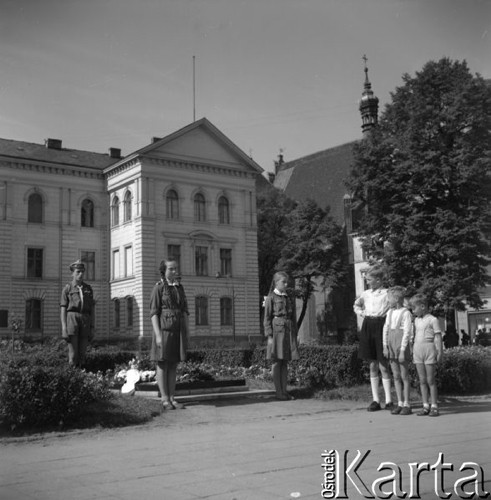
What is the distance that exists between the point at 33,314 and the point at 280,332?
42688 mm

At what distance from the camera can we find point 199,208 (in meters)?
54.7

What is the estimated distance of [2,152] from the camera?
48.9 meters

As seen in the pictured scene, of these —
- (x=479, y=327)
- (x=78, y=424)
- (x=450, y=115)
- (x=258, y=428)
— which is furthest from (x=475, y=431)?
(x=479, y=327)

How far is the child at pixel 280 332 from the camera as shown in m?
10.3

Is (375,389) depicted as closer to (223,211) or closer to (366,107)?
(366,107)

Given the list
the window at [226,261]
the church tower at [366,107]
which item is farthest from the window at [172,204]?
the church tower at [366,107]

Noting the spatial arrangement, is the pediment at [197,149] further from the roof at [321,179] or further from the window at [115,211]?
the roof at [321,179]

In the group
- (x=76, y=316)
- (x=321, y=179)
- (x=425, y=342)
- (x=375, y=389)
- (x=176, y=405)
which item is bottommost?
(x=176, y=405)

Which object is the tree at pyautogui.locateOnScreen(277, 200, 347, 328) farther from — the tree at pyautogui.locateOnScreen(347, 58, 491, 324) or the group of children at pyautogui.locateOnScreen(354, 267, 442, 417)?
the group of children at pyautogui.locateOnScreen(354, 267, 442, 417)

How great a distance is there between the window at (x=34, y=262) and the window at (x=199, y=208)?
40.9 feet

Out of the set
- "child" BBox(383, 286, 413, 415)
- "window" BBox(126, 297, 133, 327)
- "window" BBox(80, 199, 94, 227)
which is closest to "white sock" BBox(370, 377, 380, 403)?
"child" BBox(383, 286, 413, 415)

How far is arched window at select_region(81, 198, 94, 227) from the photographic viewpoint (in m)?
54.0

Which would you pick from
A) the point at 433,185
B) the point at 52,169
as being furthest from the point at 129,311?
the point at 433,185

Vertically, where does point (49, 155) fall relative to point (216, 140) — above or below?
below
